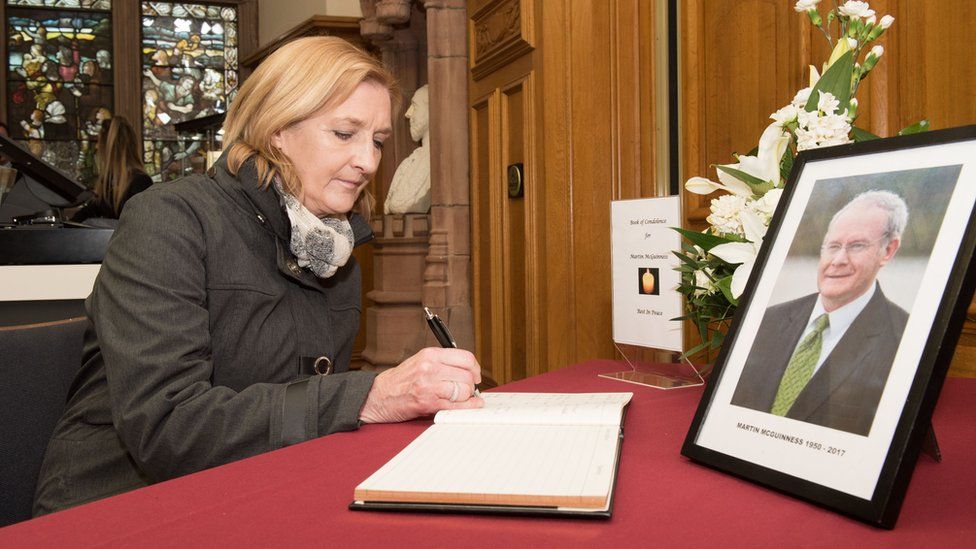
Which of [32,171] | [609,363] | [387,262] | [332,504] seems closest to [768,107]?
[609,363]

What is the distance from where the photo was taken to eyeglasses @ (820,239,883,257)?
0.73 metres

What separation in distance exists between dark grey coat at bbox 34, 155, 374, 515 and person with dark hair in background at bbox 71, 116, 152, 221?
3671 millimetres

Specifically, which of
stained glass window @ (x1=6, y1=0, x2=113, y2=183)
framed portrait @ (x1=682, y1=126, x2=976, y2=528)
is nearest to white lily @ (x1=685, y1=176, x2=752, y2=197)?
framed portrait @ (x1=682, y1=126, x2=976, y2=528)

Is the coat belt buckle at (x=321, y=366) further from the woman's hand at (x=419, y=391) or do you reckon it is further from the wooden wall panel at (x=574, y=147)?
the wooden wall panel at (x=574, y=147)

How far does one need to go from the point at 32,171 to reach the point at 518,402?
2442 millimetres

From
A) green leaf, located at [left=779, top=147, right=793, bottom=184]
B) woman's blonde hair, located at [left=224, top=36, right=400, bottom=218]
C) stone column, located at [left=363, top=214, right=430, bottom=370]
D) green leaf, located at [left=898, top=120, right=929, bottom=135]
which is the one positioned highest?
woman's blonde hair, located at [left=224, top=36, right=400, bottom=218]

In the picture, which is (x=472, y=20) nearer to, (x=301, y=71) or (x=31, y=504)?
(x=301, y=71)

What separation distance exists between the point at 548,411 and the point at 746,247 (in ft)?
1.05

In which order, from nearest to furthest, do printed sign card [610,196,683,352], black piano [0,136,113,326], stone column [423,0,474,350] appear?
printed sign card [610,196,683,352]
black piano [0,136,113,326]
stone column [423,0,474,350]

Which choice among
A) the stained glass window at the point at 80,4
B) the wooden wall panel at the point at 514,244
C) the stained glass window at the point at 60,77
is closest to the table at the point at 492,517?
the wooden wall panel at the point at 514,244

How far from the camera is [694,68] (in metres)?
2.41

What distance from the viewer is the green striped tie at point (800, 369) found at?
0.72m

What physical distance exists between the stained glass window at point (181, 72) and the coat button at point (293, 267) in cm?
668

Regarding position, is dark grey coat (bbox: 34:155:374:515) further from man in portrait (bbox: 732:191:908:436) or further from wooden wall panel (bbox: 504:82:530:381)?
wooden wall panel (bbox: 504:82:530:381)
